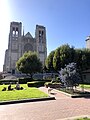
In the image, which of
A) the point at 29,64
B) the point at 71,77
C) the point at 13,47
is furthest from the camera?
the point at 13,47

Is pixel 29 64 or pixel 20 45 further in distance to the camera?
pixel 20 45

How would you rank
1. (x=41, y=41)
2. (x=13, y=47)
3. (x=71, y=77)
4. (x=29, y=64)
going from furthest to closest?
1. (x=41, y=41)
2. (x=13, y=47)
3. (x=29, y=64)
4. (x=71, y=77)

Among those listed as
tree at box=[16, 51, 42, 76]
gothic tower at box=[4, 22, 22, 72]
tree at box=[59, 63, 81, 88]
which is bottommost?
tree at box=[59, 63, 81, 88]

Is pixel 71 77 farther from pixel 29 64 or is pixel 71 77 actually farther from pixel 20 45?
pixel 20 45

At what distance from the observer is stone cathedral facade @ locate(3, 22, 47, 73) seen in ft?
337

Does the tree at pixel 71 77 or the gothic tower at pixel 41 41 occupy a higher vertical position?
the gothic tower at pixel 41 41

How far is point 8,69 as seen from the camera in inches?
3979

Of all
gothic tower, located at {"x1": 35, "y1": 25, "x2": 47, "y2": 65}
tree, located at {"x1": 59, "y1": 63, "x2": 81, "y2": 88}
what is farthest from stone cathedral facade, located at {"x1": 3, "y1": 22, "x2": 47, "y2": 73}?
tree, located at {"x1": 59, "y1": 63, "x2": 81, "y2": 88}

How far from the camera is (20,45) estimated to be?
106062mm

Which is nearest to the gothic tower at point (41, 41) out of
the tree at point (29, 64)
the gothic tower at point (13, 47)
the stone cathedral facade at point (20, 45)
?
the stone cathedral facade at point (20, 45)

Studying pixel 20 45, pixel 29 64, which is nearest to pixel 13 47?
pixel 20 45

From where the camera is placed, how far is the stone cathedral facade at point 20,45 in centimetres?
10281

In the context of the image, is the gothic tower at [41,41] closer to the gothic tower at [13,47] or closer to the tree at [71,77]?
the gothic tower at [13,47]

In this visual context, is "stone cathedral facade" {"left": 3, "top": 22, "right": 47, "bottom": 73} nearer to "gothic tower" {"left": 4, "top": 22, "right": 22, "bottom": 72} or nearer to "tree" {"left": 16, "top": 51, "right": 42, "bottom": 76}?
"gothic tower" {"left": 4, "top": 22, "right": 22, "bottom": 72}
